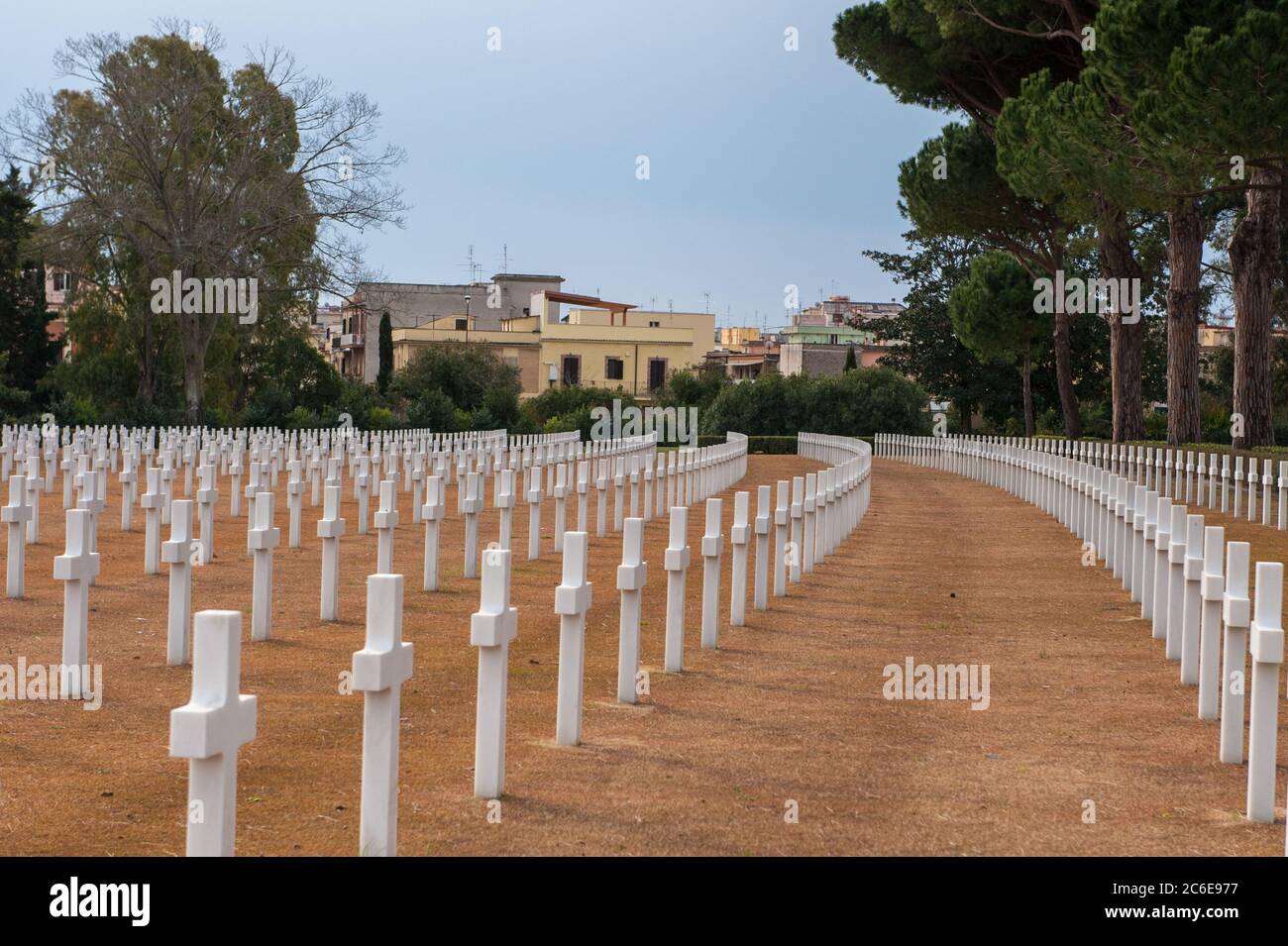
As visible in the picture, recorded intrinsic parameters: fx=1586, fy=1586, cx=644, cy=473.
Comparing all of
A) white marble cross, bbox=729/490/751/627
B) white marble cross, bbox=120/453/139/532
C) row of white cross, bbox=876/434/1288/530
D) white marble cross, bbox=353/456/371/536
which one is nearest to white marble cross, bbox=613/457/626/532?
white marble cross, bbox=353/456/371/536

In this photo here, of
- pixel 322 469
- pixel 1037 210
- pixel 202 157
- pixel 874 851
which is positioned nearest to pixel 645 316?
pixel 202 157

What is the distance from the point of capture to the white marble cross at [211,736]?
4.25 metres

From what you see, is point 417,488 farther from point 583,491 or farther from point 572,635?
point 572,635

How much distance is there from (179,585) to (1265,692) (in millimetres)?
6062

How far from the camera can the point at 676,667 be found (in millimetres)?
9633

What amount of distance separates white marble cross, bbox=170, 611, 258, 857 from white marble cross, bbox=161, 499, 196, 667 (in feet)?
16.9

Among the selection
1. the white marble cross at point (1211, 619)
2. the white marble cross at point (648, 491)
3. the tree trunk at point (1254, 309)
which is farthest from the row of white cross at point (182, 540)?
the tree trunk at point (1254, 309)

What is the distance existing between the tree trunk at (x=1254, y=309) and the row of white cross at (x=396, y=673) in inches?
876

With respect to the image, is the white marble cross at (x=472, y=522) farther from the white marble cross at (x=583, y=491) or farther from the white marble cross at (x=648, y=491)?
the white marble cross at (x=648, y=491)

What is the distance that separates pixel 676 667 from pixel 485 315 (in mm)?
89974

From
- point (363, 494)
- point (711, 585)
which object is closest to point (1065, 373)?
point (363, 494)

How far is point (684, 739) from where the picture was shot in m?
7.73

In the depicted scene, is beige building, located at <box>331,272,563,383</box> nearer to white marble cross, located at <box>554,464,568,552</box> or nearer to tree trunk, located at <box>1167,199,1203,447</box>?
tree trunk, located at <box>1167,199,1203,447</box>

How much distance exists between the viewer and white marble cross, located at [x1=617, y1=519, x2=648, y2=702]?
27.9ft
